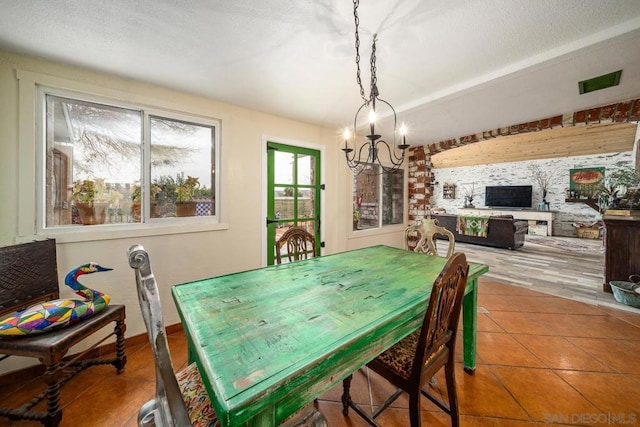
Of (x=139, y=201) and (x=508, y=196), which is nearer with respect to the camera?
(x=139, y=201)

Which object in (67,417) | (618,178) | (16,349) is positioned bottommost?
(67,417)

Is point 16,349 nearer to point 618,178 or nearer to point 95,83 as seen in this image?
point 95,83

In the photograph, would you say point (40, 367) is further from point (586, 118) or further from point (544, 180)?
point (544, 180)

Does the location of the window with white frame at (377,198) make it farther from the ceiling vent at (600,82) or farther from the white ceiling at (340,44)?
the ceiling vent at (600,82)

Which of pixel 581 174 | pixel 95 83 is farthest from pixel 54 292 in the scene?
pixel 581 174

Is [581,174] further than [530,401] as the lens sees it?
Yes

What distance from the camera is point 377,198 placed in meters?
4.11

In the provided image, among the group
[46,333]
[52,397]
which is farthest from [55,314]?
[52,397]

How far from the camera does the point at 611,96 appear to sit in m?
2.29

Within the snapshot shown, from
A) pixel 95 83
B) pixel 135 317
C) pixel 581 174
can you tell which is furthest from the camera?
pixel 581 174

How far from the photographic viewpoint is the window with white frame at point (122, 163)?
6.13ft

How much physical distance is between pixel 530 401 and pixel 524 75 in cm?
233

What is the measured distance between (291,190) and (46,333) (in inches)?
91.7

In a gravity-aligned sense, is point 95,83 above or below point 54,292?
above
